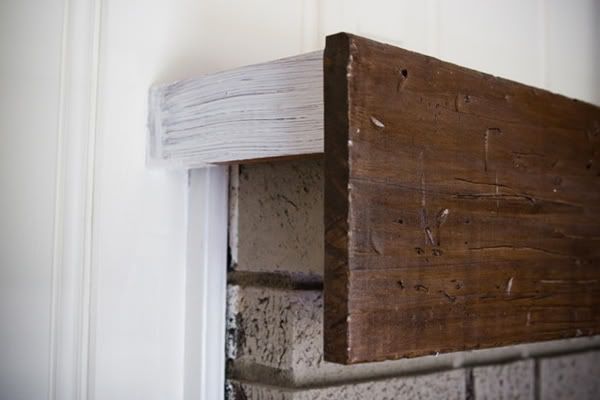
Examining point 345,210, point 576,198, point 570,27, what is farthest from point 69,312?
point 570,27

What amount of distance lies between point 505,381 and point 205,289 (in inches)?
19.7

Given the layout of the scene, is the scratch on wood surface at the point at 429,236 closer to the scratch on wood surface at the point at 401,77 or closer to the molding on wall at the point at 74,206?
the scratch on wood surface at the point at 401,77

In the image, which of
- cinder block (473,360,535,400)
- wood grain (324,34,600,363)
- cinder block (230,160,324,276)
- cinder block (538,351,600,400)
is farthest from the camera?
cinder block (538,351,600,400)

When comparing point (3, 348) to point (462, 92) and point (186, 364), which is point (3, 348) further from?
point (462, 92)

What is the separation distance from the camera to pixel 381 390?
896mm

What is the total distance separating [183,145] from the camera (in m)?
0.78

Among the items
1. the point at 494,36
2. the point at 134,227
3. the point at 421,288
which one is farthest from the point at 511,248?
the point at 494,36

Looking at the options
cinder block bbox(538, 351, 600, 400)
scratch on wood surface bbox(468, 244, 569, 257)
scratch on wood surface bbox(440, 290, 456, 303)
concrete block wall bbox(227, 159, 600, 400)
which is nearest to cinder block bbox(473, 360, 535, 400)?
cinder block bbox(538, 351, 600, 400)

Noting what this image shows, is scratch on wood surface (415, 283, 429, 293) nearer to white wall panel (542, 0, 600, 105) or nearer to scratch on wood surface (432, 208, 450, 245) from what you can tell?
scratch on wood surface (432, 208, 450, 245)

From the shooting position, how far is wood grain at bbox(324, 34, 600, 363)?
A: 0.60 metres

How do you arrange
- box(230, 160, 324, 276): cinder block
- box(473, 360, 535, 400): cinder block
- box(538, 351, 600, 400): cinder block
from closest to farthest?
box(230, 160, 324, 276): cinder block → box(473, 360, 535, 400): cinder block → box(538, 351, 600, 400): cinder block

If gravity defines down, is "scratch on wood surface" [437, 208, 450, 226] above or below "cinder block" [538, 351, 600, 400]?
above

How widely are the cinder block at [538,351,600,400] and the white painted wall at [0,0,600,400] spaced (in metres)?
0.61

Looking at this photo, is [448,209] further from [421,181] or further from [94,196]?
[94,196]
